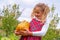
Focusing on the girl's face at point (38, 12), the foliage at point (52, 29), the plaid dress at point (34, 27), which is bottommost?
the foliage at point (52, 29)

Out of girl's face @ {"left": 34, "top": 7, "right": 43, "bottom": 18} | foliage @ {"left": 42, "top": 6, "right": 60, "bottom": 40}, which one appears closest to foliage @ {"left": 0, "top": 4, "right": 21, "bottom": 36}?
foliage @ {"left": 42, "top": 6, "right": 60, "bottom": 40}

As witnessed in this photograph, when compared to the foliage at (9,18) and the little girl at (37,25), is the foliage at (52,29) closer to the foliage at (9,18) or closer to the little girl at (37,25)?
the foliage at (9,18)

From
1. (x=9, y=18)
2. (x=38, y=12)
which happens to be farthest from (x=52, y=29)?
(x=38, y=12)

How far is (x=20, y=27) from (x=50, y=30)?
549 cm

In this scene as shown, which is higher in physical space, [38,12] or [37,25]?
[38,12]

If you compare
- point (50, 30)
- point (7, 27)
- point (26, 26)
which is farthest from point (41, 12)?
point (7, 27)

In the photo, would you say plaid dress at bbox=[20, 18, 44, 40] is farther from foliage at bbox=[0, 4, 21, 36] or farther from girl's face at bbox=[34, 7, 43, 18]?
foliage at bbox=[0, 4, 21, 36]

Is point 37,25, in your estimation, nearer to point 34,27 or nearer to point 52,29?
point 34,27

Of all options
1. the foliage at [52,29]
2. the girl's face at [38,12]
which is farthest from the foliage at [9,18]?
the girl's face at [38,12]

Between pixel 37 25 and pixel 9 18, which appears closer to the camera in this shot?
pixel 37 25

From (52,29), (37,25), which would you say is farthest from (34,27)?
(52,29)

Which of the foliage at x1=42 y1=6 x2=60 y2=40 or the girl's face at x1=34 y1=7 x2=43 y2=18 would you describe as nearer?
the girl's face at x1=34 y1=7 x2=43 y2=18

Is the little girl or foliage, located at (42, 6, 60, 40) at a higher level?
the little girl

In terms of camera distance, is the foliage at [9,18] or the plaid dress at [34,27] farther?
the foliage at [9,18]
